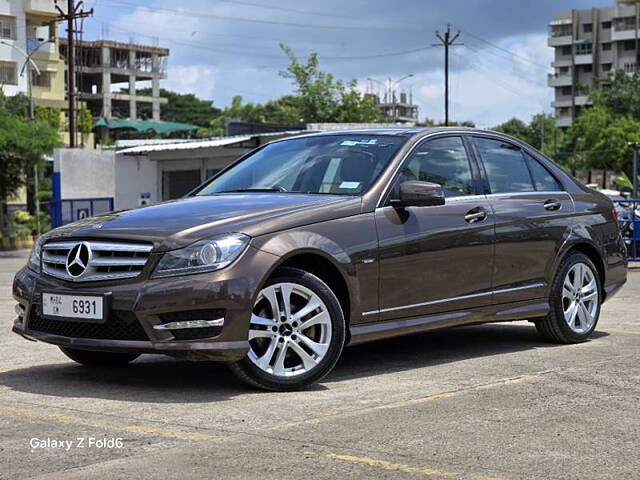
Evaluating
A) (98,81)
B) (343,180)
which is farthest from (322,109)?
(343,180)

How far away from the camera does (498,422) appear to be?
5.55 m

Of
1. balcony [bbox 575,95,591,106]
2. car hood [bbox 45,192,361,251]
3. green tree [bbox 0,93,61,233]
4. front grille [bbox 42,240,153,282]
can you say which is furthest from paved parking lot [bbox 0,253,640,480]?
balcony [bbox 575,95,591,106]

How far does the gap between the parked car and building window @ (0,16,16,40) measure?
7025cm

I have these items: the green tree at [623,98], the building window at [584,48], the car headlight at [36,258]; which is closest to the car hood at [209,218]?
the car headlight at [36,258]

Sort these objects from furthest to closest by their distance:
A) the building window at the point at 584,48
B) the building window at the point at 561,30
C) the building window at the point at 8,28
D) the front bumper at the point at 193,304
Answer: the building window at the point at 561,30 < the building window at the point at 584,48 < the building window at the point at 8,28 < the front bumper at the point at 193,304

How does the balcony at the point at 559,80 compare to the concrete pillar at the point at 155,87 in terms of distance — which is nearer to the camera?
the concrete pillar at the point at 155,87

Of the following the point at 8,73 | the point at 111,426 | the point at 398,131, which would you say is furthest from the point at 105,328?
the point at 8,73

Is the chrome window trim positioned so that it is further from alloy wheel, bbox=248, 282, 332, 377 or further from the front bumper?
the front bumper

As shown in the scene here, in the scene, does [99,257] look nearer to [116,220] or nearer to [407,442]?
[116,220]

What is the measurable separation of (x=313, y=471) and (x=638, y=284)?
1209 cm

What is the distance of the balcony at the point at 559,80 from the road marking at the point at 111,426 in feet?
441

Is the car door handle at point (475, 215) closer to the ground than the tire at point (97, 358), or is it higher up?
higher up

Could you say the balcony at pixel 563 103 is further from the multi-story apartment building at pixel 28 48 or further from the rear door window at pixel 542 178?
the rear door window at pixel 542 178

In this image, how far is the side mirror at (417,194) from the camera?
7113 mm
